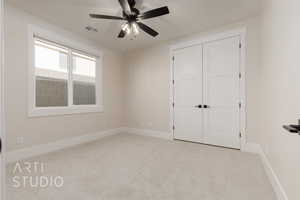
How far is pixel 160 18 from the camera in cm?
306

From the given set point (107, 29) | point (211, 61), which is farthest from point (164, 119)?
Result: point (107, 29)

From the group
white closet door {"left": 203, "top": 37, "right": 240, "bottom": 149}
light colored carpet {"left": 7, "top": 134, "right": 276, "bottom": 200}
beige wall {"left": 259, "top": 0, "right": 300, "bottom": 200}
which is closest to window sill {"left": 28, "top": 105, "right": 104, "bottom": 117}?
light colored carpet {"left": 7, "top": 134, "right": 276, "bottom": 200}

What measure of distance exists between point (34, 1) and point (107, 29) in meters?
1.36

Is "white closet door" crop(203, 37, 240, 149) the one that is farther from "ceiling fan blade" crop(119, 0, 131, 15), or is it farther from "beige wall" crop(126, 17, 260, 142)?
"ceiling fan blade" crop(119, 0, 131, 15)

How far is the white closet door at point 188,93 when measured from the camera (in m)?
3.76

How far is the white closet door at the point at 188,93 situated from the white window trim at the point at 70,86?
217 cm

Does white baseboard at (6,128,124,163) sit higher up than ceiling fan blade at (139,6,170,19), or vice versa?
ceiling fan blade at (139,6,170,19)

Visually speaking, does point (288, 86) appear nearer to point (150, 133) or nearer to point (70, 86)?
point (150, 133)

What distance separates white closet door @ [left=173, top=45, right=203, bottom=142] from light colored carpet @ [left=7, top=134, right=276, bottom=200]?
63 centimetres

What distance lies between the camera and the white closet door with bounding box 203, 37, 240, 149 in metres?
3.27

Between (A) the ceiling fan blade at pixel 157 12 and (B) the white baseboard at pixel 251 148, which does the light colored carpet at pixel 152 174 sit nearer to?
(B) the white baseboard at pixel 251 148

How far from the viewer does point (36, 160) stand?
8.70 feet

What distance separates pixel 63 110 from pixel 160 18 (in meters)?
2.94

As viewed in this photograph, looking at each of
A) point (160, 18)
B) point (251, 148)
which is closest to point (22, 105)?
point (160, 18)
